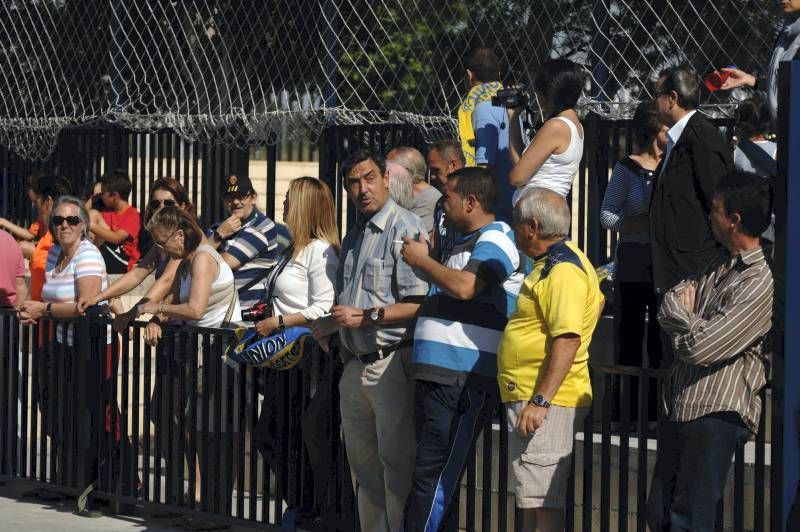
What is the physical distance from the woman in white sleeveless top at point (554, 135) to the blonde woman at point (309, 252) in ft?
3.11

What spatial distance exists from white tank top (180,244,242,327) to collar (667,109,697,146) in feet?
9.09

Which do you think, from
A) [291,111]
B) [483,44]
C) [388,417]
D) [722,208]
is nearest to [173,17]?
[291,111]

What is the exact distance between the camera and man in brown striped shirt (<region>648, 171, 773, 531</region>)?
17.4ft

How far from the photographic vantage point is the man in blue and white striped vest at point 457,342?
6348mm

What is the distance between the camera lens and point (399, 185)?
727 cm

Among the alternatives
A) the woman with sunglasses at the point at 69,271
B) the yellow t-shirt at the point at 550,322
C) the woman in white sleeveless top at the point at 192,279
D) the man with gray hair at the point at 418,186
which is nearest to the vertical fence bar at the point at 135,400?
the woman in white sleeveless top at the point at 192,279

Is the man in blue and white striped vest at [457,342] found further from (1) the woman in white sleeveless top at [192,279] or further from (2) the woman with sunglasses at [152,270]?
(2) the woman with sunglasses at [152,270]

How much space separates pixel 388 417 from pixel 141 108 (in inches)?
224

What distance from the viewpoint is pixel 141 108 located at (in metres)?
11.8

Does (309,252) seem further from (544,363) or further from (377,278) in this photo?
(544,363)

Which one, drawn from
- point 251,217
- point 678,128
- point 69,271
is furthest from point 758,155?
point 69,271

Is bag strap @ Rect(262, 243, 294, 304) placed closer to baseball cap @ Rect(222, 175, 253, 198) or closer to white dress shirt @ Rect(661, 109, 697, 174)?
baseball cap @ Rect(222, 175, 253, 198)

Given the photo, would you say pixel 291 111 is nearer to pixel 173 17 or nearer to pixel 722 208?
pixel 173 17

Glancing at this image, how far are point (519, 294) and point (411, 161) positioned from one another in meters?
2.25
